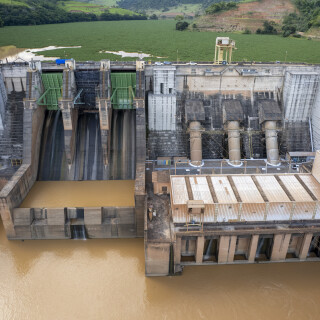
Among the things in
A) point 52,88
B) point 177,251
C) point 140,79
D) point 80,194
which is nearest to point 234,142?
point 140,79

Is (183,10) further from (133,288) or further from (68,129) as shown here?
(133,288)

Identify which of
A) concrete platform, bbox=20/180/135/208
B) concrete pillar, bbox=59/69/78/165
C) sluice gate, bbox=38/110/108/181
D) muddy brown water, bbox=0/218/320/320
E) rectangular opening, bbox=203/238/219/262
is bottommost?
muddy brown water, bbox=0/218/320/320

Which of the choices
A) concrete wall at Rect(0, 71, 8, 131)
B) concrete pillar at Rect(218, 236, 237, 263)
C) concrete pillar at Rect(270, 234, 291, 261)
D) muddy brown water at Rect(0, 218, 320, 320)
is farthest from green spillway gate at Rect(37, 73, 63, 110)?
concrete pillar at Rect(270, 234, 291, 261)

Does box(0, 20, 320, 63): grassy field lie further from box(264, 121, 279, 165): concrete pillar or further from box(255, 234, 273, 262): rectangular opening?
box(255, 234, 273, 262): rectangular opening

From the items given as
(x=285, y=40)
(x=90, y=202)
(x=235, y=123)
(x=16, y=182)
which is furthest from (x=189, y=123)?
(x=285, y=40)

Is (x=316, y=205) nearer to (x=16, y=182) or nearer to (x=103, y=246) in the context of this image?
(x=103, y=246)
